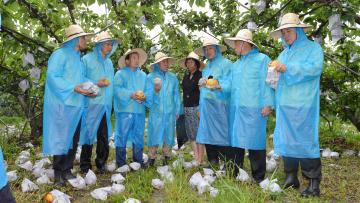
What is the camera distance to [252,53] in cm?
503

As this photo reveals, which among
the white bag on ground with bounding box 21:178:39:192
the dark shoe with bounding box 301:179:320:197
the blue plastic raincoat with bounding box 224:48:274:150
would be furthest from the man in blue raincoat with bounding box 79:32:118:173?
the dark shoe with bounding box 301:179:320:197

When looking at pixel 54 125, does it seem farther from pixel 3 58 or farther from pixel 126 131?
pixel 3 58

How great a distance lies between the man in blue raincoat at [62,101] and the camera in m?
4.70

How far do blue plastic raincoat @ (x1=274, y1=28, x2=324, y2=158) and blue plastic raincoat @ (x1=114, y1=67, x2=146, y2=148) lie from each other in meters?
2.14

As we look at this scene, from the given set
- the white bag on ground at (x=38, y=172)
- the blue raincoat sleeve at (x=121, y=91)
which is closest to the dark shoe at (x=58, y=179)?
the white bag on ground at (x=38, y=172)

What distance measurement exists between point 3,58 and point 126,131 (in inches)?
103

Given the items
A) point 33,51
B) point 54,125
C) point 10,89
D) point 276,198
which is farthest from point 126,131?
point 10,89


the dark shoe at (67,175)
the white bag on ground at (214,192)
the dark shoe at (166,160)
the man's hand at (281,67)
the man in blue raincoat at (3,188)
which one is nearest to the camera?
the man in blue raincoat at (3,188)

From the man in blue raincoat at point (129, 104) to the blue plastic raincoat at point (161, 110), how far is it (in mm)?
189

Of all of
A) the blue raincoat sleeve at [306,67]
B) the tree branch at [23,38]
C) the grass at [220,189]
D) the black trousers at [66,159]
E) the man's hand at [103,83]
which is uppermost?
the tree branch at [23,38]

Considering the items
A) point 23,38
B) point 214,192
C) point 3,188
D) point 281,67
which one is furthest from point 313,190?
point 23,38

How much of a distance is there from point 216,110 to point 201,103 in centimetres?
25

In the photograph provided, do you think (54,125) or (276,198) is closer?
(276,198)

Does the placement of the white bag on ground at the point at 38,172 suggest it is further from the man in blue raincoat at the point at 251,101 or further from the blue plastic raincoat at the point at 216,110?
the man in blue raincoat at the point at 251,101
